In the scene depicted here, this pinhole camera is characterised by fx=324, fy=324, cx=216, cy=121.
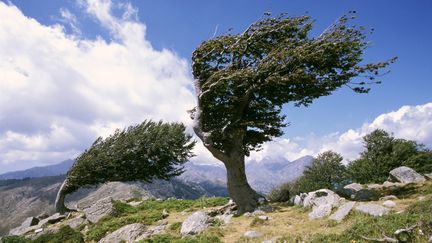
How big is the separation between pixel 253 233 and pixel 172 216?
10.7 m

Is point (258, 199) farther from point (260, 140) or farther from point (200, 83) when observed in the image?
point (200, 83)

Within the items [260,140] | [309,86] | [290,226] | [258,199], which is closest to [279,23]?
[309,86]

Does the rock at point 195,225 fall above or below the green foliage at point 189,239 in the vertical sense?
above

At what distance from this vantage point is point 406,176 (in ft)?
89.0

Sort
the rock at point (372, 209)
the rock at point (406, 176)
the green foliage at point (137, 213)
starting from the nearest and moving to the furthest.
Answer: the rock at point (372, 209) → the green foliage at point (137, 213) → the rock at point (406, 176)

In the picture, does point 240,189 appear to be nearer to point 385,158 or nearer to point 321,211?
point 321,211

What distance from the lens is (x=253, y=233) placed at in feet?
52.0

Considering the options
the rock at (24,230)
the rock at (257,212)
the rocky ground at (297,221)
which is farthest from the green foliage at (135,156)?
the rock at (257,212)

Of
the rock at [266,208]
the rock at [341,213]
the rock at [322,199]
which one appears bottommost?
the rock at [341,213]

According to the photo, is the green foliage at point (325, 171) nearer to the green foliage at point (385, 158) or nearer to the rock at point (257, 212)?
the green foliage at point (385, 158)

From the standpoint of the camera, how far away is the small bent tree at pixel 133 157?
4475 cm

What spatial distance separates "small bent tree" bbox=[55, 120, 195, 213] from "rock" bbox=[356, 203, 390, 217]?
35722mm

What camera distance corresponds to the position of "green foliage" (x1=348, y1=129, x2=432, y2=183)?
44469 millimetres

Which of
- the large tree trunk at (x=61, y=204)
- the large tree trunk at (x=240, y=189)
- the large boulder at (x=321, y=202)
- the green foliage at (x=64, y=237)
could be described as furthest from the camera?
the large tree trunk at (x=61, y=204)
